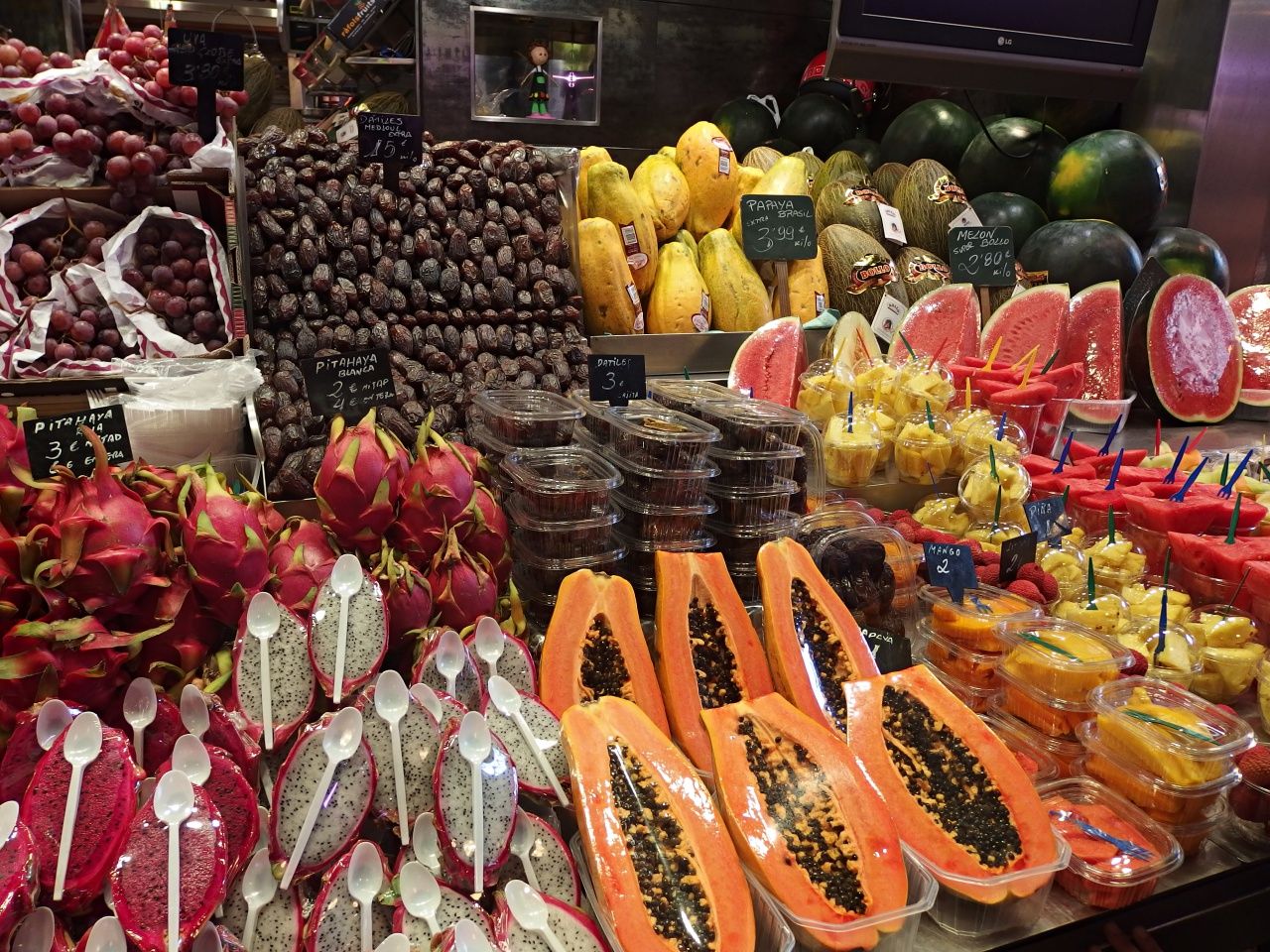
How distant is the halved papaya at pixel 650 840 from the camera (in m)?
1.02

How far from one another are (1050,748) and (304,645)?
1175mm

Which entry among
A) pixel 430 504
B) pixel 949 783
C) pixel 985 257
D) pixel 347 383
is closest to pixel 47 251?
pixel 347 383

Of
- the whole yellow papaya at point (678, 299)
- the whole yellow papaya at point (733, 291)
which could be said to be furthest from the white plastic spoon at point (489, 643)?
the whole yellow papaya at point (733, 291)

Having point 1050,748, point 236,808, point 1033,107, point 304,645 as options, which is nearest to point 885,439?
point 1050,748

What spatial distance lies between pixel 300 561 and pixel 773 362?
1665 millimetres

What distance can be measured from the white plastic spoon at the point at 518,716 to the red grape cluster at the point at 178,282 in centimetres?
141

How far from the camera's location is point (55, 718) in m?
1.01

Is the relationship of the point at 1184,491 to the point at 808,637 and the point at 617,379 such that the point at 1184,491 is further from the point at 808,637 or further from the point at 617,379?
the point at 617,379

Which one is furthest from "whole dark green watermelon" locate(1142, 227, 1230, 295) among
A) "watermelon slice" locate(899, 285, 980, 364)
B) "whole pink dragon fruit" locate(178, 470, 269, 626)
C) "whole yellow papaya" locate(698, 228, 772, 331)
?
"whole pink dragon fruit" locate(178, 470, 269, 626)

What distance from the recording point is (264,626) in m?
1.17

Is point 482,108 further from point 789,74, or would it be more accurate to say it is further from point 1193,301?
point 1193,301

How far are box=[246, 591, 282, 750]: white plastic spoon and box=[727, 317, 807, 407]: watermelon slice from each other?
5.33 ft

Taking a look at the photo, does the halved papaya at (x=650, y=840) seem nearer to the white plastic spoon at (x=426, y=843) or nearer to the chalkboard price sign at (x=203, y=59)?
the white plastic spoon at (x=426, y=843)

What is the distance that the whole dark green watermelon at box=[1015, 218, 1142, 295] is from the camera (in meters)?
3.07
